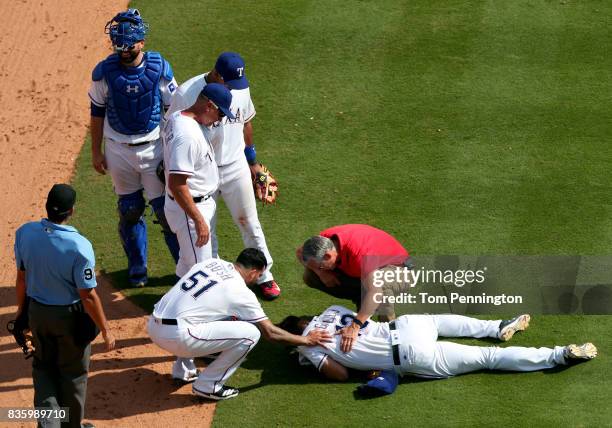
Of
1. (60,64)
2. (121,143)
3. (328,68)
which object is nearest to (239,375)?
(121,143)

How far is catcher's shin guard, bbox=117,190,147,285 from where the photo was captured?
8289 mm

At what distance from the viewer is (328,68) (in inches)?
426

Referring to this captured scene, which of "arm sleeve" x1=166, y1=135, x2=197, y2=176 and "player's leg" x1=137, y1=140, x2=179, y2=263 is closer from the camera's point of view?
"arm sleeve" x1=166, y1=135, x2=197, y2=176

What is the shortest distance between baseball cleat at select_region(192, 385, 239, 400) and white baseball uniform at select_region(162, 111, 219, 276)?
0.95 meters

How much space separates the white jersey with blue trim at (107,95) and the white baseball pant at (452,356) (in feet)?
8.19

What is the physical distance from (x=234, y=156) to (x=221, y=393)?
1826mm

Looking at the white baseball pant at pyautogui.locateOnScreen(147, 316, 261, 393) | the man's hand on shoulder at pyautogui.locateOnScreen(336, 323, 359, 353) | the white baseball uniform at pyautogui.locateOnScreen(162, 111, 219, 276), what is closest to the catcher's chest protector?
the white baseball uniform at pyautogui.locateOnScreen(162, 111, 219, 276)

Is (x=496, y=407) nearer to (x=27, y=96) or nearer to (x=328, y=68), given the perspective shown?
(x=328, y=68)

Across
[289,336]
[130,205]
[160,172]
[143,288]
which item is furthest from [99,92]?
[289,336]

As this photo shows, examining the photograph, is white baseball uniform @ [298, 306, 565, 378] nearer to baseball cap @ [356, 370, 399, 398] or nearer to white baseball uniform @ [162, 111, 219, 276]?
baseball cap @ [356, 370, 399, 398]

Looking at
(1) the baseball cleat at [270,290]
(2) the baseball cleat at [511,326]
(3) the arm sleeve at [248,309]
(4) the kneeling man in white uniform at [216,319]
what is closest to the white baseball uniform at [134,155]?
(1) the baseball cleat at [270,290]

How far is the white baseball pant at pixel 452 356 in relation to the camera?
7191mm

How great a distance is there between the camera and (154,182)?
8211 mm

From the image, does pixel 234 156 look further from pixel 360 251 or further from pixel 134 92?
pixel 360 251
